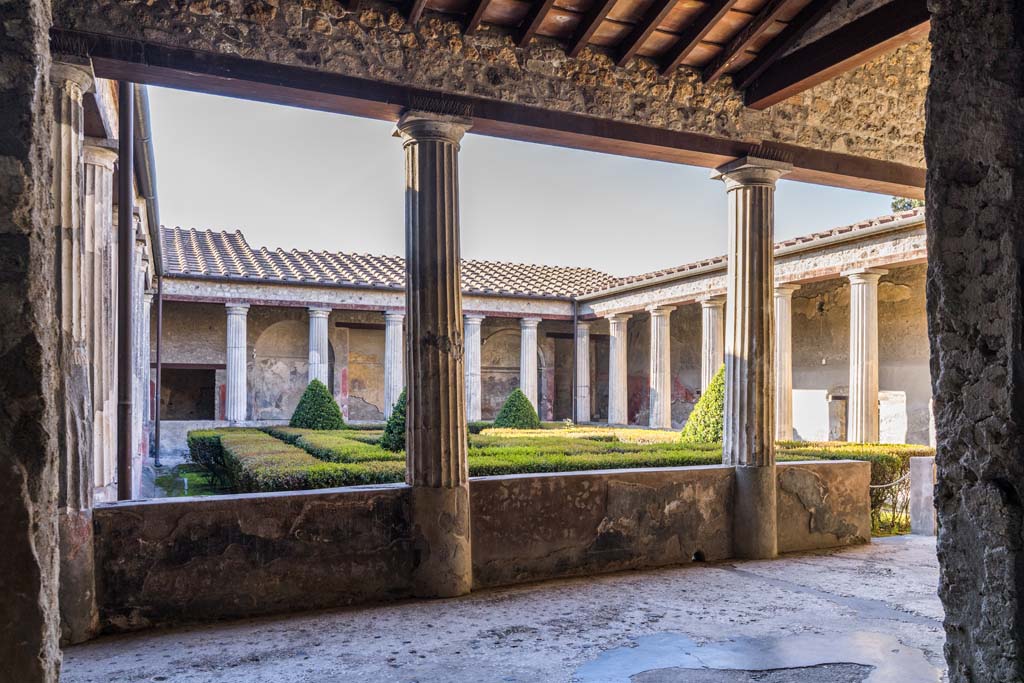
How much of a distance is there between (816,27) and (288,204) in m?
34.8

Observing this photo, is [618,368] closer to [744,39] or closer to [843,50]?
[744,39]

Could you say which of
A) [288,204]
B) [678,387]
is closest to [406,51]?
[678,387]

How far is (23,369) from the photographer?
1011mm

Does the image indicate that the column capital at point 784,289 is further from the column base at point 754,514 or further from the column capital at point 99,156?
the column capital at point 99,156

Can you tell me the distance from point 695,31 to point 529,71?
1.10 m

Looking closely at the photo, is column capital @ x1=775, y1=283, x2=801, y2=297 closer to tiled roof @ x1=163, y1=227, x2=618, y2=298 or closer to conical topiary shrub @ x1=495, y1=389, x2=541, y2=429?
conical topiary shrub @ x1=495, y1=389, x2=541, y2=429

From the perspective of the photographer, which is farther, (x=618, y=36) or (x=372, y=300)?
(x=372, y=300)

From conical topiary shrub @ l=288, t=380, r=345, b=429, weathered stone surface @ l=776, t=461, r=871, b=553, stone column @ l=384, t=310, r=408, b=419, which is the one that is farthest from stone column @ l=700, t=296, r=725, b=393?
weathered stone surface @ l=776, t=461, r=871, b=553

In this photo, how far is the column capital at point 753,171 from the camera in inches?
211

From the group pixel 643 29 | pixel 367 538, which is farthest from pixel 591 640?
pixel 643 29

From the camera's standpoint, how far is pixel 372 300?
54.7 feet

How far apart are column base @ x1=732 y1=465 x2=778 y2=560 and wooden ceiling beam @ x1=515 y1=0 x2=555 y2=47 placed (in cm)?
340

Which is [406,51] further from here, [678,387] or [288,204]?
[288,204]

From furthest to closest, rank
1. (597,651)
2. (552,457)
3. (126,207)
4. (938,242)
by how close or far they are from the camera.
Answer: (552,457) → (126,207) → (597,651) → (938,242)
